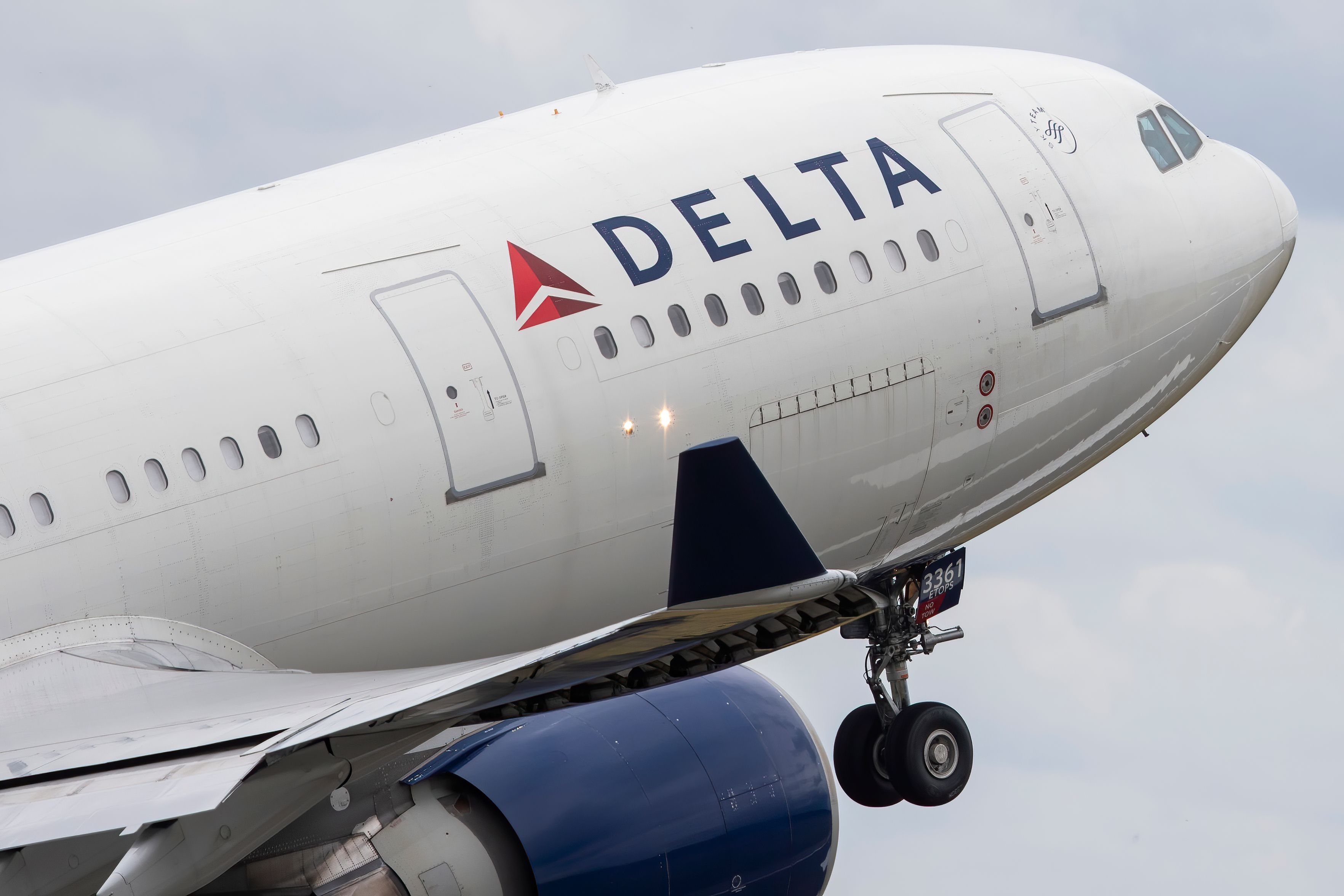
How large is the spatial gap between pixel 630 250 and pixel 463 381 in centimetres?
191

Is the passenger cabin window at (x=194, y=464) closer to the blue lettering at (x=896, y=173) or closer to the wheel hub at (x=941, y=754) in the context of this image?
the blue lettering at (x=896, y=173)

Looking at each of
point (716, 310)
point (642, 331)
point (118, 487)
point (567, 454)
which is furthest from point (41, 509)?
point (716, 310)

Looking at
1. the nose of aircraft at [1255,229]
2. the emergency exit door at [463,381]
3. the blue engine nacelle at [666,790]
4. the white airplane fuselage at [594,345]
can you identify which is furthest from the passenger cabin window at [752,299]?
the nose of aircraft at [1255,229]

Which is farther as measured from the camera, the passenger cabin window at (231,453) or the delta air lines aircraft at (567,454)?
the passenger cabin window at (231,453)

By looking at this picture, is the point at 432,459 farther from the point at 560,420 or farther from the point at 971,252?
the point at 971,252

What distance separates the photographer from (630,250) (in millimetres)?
13781

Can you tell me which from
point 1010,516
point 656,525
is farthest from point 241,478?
point 1010,516

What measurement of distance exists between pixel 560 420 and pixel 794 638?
3972mm

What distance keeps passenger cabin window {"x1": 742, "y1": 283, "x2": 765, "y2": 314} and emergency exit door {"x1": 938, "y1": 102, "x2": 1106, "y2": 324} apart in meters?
2.79

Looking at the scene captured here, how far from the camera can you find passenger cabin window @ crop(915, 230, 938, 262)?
1507 cm

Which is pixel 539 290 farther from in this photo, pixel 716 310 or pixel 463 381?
pixel 716 310

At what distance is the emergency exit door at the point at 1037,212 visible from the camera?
15680 millimetres

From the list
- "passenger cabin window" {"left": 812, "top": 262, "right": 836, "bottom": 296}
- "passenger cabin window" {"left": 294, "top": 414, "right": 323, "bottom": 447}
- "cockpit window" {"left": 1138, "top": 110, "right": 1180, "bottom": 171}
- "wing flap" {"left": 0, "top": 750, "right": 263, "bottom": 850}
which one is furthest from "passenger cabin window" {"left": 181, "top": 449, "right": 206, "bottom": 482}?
"cockpit window" {"left": 1138, "top": 110, "right": 1180, "bottom": 171}

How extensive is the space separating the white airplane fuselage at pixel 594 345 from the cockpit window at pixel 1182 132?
0.51ft
